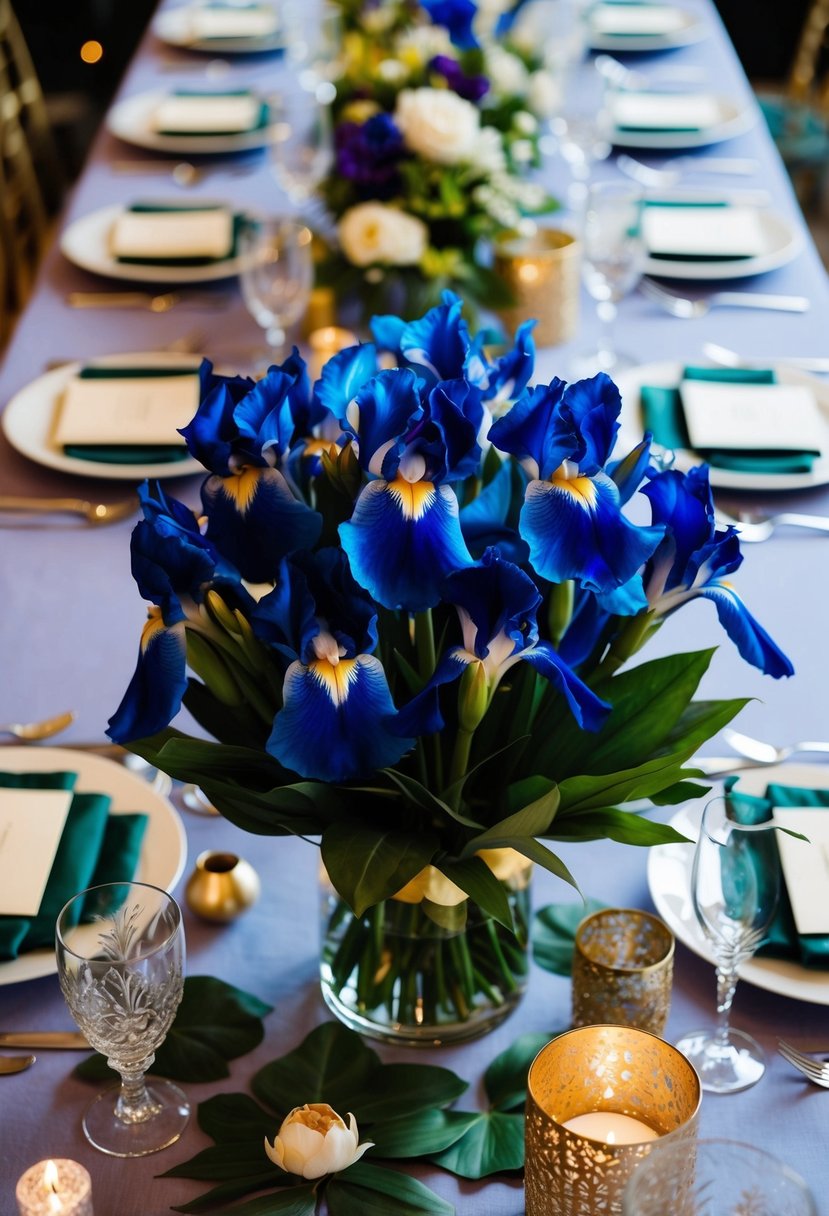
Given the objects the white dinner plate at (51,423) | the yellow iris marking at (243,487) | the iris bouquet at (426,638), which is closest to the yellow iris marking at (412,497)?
the iris bouquet at (426,638)

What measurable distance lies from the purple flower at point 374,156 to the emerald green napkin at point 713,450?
1.52 ft

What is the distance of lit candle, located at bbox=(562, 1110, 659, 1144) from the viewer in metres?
0.84

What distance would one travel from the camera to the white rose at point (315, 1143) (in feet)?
2.71

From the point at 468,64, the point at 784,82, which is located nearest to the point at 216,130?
the point at 468,64

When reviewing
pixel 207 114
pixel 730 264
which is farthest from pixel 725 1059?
pixel 207 114

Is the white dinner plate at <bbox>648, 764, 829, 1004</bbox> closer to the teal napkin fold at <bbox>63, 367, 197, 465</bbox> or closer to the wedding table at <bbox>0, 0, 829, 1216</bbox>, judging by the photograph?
the wedding table at <bbox>0, 0, 829, 1216</bbox>

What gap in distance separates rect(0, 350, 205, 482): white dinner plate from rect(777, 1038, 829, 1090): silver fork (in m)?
0.83

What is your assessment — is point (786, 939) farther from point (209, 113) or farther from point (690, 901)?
point (209, 113)

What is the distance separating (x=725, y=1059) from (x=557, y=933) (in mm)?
161

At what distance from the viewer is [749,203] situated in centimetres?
227

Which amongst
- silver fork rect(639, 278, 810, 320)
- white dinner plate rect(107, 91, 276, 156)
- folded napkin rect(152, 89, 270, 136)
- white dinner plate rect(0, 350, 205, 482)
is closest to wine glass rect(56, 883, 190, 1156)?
white dinner plate rect(0, 350, 205, 482)

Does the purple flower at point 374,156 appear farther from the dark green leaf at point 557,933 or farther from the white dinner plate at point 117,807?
the dark green leaf at point 557,933

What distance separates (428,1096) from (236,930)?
0.22 m

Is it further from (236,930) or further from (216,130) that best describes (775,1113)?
(216,130)
